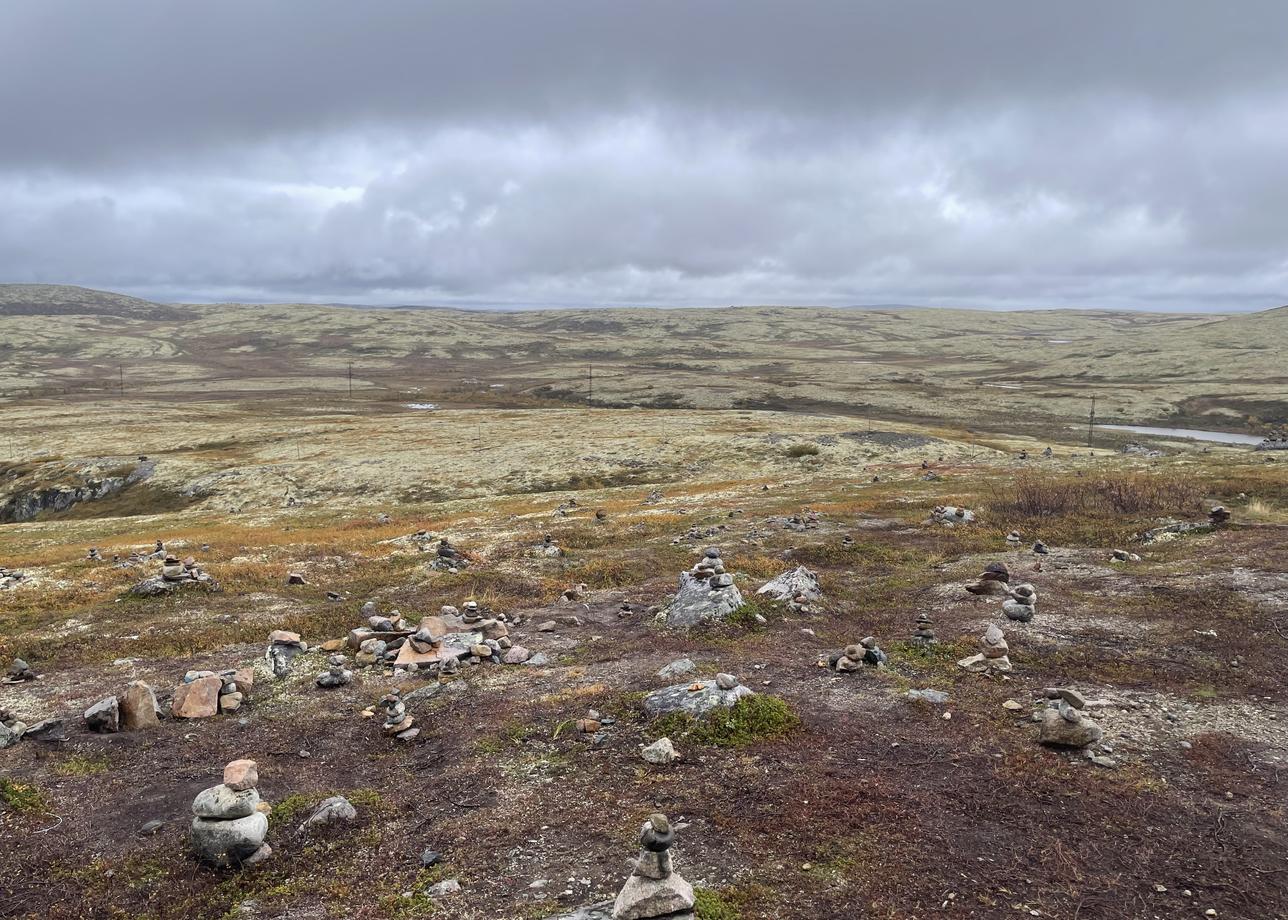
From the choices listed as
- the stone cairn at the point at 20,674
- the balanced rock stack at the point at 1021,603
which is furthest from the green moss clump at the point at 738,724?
the stone cairn at the point at 20,674

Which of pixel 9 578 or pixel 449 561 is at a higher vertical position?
pixel 449 561

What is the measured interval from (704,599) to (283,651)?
12556 millimetres

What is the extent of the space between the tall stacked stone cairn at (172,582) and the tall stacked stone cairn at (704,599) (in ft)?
64.2

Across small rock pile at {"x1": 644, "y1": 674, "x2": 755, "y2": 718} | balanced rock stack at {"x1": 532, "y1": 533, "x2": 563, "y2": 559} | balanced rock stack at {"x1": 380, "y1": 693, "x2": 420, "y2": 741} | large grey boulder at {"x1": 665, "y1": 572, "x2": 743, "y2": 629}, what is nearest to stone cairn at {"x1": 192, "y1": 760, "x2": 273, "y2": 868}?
balanced rock stack at {"x1": 380, "y1": 693, "x2": 420, "y2": 741}

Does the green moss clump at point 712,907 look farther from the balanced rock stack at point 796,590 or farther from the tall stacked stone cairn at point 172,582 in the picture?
the tall stacked stone cairn at point 172,582

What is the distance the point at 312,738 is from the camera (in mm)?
15047

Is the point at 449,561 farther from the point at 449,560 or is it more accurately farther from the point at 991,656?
the point at 991,656

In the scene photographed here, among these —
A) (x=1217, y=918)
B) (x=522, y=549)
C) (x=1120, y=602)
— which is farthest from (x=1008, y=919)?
(x=522, y=549)

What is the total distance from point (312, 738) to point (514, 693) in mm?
4436

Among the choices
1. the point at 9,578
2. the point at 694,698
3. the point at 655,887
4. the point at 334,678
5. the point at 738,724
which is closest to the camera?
the point at 655,887

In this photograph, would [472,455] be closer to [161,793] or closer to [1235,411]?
[161,793]

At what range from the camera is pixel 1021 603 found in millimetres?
20312

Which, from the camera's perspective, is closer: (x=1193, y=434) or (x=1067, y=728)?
(x=1067, y=728)

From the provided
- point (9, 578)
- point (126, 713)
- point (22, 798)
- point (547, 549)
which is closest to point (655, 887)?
point (22, 798)
